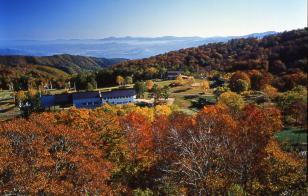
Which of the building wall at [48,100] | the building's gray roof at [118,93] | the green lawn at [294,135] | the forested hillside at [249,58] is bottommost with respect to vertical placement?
the green lawn at [294,135]

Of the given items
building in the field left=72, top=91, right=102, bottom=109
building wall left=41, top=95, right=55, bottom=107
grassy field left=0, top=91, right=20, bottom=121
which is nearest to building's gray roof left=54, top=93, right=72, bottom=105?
building wall left=41, top=95, right=55, bottom=107

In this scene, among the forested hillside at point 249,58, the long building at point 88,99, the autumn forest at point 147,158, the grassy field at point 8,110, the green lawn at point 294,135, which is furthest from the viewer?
the forested hillside at point 249,58

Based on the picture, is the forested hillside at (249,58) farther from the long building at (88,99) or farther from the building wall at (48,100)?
the building wall at (48,100)

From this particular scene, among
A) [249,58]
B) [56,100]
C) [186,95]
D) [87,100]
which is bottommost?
[186,95]

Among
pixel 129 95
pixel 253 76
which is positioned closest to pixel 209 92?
pixel 253 76

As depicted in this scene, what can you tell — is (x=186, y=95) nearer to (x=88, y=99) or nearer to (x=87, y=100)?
(x=88, y=99)

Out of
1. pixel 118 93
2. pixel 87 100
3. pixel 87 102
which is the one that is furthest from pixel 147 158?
pixel 87 102

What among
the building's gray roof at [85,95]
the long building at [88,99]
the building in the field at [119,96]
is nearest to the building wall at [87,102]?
the long building at [88,99]

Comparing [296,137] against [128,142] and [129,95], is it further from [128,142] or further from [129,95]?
[129,95]
